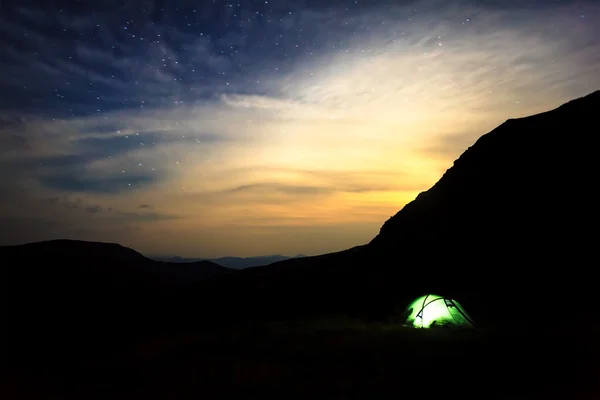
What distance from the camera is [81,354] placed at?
624 inches

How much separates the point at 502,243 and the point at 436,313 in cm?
1241

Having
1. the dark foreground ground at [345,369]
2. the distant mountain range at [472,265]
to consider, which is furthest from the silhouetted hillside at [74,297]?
the dark foreground ground at [345,369]

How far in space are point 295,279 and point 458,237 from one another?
1802 cm

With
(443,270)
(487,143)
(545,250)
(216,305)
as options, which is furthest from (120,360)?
(487,143)

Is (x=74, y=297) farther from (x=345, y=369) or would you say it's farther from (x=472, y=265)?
(x=345, y=369)

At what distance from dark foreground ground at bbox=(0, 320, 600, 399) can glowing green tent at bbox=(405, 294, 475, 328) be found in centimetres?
109

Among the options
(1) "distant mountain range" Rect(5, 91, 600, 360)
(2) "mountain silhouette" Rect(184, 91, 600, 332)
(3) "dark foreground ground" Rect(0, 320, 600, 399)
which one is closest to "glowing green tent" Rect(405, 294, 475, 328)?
(3) "dark foreground ground" Rect(0, 320, 600, 399)

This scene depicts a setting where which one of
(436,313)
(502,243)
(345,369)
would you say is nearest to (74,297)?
(436,313)

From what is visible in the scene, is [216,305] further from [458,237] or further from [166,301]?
[458,237]

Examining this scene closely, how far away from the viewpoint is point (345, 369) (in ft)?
35.0

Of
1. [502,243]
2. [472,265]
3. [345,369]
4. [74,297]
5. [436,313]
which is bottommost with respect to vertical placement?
[74,297]

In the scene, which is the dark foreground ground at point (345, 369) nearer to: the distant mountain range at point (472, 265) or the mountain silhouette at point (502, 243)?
the distant mountain range at point (472, 265)

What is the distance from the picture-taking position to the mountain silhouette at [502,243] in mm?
21062

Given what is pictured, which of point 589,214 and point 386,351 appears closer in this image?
point 386,351
